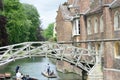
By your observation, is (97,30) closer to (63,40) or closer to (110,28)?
(110,28)

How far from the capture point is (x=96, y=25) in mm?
38250

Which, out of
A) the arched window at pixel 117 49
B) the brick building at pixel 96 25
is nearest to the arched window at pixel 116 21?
the brick building at pixel 96 25

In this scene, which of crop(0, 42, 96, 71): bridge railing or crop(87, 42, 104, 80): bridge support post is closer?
crop(0, 42, 96, 71): bridge railing

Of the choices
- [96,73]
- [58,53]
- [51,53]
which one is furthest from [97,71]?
[51,53]

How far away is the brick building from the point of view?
3225 centimetres

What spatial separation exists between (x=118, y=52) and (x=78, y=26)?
12.7 metres

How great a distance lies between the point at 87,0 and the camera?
139 ft

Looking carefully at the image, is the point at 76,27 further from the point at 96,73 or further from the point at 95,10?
the point at 96,73

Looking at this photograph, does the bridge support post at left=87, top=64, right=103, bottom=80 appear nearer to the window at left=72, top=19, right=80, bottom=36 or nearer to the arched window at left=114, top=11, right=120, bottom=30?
the arched window at left=114, top=11, right=120, bottom=30

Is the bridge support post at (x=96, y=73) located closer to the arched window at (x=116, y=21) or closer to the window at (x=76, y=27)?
the arched window at (x=116, y=21)

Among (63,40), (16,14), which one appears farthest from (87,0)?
(16,14)

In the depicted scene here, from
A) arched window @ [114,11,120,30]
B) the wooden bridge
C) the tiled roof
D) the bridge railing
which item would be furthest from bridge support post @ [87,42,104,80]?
the tiled roof

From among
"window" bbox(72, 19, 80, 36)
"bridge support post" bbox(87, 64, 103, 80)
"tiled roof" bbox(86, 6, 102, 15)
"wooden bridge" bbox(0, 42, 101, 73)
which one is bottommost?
"bridge support post" bbox(87, 64, 103, 80)

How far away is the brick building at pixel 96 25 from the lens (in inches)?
1270
